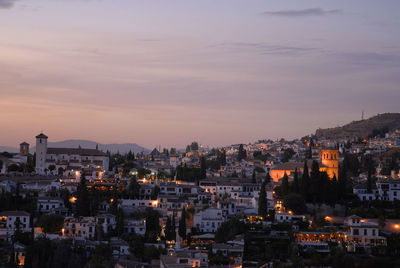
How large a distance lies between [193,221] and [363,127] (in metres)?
99.8

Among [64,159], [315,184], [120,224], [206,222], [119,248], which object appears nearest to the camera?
[119,248]

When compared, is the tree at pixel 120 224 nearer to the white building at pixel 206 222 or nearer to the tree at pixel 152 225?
the tree at pixel 152 225

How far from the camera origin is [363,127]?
5482 inches

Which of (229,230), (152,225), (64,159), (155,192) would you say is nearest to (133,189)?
(155,192)

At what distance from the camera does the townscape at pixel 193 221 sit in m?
38.5

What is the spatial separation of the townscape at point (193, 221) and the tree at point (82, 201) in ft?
0.19

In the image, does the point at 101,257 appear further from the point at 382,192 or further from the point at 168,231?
the point at 382,192

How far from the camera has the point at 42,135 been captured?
58.8 metres

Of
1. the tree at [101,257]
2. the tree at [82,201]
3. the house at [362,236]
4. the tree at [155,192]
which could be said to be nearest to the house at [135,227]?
the tree at [82,201]

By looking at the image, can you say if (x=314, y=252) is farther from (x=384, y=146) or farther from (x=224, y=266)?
(x=384, y=146)

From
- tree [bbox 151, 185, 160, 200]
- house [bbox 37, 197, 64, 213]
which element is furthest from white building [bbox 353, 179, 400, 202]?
house [bbox 37, 197, 64, 213]

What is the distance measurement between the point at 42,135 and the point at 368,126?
91746 mm

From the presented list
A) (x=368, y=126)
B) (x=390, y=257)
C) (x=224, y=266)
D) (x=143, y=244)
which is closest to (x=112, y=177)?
(x=143, y=244)

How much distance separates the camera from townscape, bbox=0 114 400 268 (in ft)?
126
